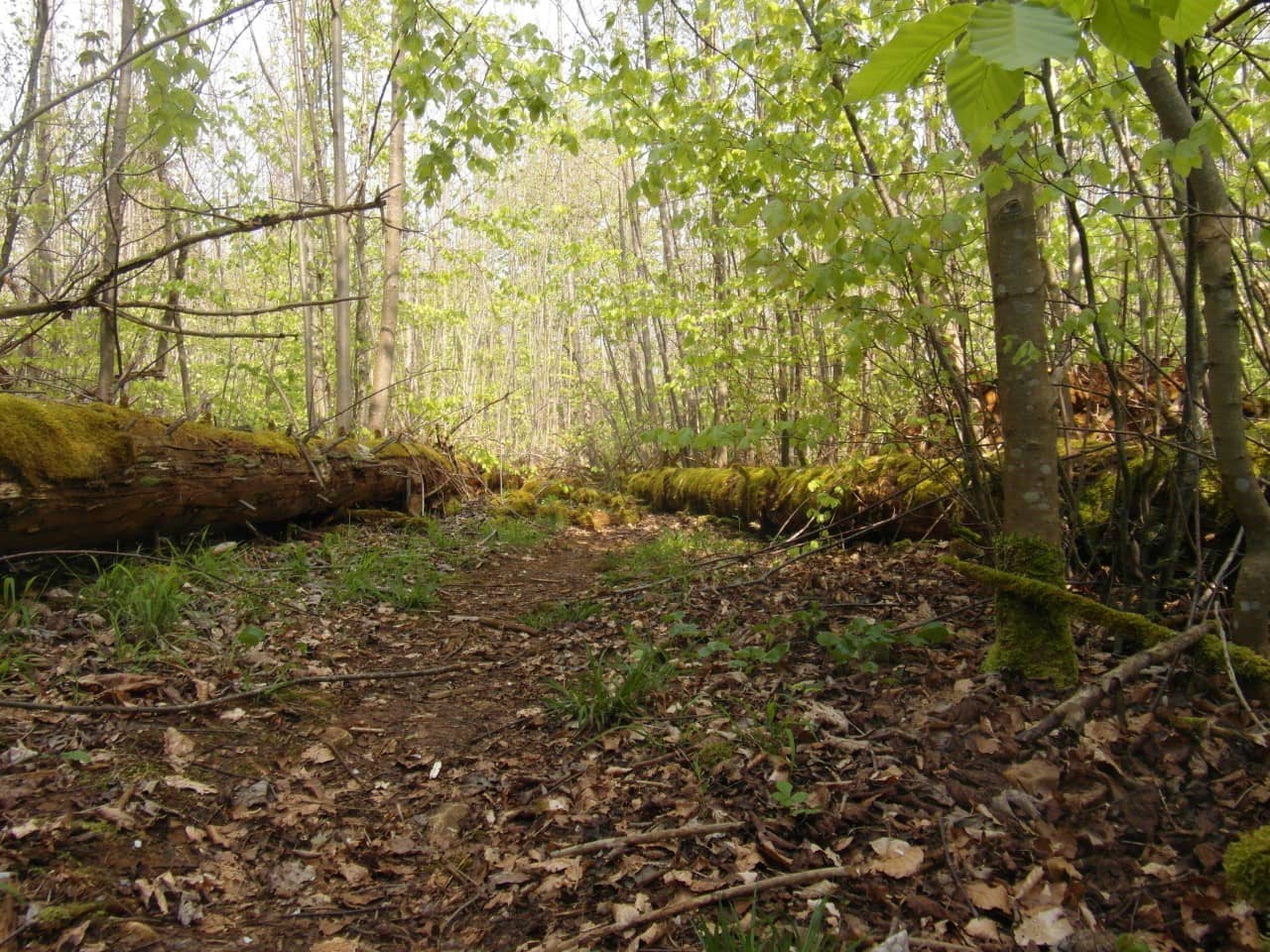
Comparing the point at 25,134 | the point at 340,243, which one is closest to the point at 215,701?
the point at 25,134

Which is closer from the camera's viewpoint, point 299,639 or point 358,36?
point 299,639

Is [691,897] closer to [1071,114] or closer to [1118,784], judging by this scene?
[1118,784]

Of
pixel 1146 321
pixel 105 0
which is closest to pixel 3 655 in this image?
pixel 1146 321

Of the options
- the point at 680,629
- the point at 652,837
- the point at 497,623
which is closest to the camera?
the point at 652,837

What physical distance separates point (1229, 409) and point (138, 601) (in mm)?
5502

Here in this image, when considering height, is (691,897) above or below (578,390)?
below

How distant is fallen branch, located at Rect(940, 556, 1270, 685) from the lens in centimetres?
252

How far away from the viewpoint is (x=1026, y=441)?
3146mm

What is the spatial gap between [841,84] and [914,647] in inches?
125

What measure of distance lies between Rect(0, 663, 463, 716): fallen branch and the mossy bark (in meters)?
3.02

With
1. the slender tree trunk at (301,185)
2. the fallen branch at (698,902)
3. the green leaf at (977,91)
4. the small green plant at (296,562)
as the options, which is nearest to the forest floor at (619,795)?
the fallen branch at (698,902)

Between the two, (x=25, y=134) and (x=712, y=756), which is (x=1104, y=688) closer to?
(x=712, y=756)

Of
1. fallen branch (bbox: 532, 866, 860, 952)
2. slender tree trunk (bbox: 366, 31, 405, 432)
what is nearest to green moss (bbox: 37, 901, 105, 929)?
fallen branch (bbox: 532, 866, 860, 952)

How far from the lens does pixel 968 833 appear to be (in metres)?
2.21
